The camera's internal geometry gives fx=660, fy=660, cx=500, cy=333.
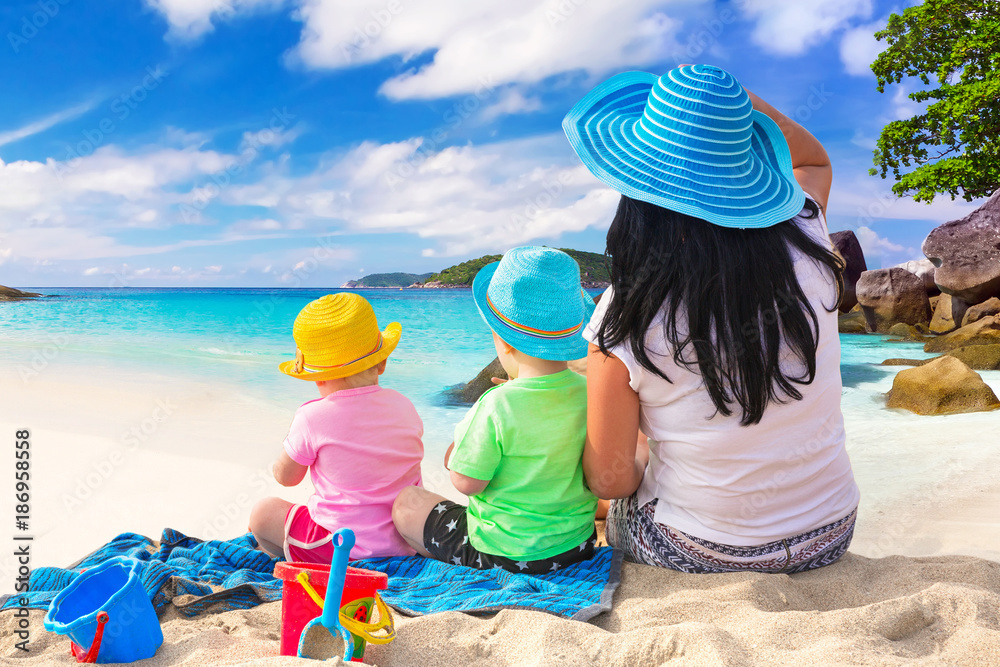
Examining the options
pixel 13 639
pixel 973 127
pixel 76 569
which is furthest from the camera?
pixel 973 127

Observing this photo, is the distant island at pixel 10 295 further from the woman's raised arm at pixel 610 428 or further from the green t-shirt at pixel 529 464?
the woman's raised arm at pixel 610 428

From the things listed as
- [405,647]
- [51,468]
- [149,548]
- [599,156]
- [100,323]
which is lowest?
[100,323]

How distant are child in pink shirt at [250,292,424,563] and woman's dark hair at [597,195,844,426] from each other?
104 centimetres

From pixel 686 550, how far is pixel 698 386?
1.81 feet

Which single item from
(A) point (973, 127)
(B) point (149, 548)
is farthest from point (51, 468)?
(A) point (973, 127)

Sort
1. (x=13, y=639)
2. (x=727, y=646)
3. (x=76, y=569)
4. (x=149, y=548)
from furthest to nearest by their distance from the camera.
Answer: (x=149, y=548), (x=76, y=569), (x=13, y=639), (x=727, y=646)

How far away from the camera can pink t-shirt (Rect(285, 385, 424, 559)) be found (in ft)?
7.94

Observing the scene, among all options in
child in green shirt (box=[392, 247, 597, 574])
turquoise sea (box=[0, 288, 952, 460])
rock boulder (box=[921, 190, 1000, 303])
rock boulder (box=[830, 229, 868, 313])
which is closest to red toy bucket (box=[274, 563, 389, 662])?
child in green shirt (box=[392, 247, 597, 574])

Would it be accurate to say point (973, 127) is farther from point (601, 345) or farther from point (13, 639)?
point (13, 639)

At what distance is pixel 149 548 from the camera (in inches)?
106

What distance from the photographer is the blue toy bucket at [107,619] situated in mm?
1683

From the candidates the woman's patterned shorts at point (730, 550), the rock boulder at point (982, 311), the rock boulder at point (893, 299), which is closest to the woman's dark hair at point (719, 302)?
the woman's patterned shorts at point (730, 550)

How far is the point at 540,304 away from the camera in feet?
6.98

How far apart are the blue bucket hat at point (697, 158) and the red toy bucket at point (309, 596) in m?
1.22
